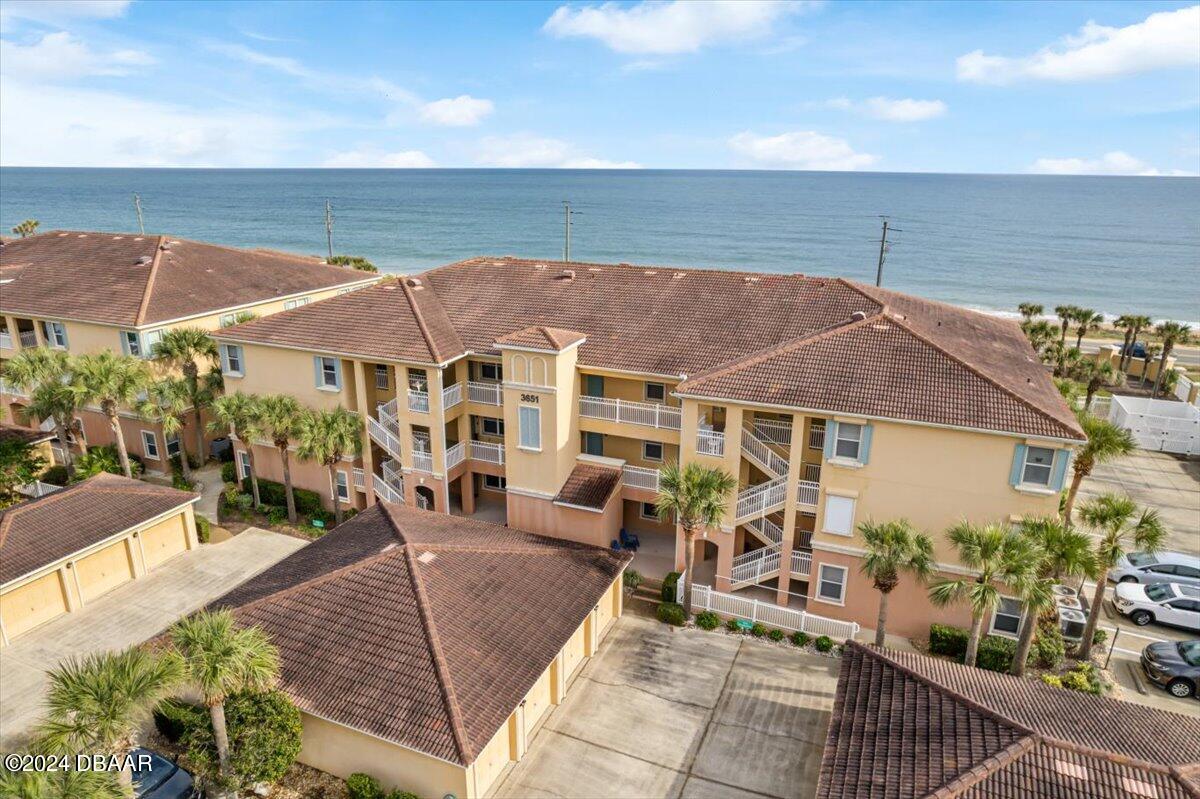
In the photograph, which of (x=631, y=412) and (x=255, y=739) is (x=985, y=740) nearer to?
(x=631, y=412)

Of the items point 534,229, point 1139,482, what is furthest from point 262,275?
point 534,229

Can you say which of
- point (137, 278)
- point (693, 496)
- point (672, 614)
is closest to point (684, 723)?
point (672, 614)

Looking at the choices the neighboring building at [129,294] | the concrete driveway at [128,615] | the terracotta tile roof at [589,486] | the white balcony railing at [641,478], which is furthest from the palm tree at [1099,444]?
the neighboring building at [129,294]

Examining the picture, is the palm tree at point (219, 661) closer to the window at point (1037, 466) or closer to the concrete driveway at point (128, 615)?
the concrete driveway at point (128, 615)

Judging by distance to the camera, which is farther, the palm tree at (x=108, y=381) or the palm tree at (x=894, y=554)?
the palm tree at (x=108, y=381)

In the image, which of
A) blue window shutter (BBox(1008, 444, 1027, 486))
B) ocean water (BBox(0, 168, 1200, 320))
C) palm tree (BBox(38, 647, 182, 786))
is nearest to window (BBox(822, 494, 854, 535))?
blue window shutter (BBox(1008, 444, 1027, 486))

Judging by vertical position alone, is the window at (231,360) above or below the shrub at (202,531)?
above
